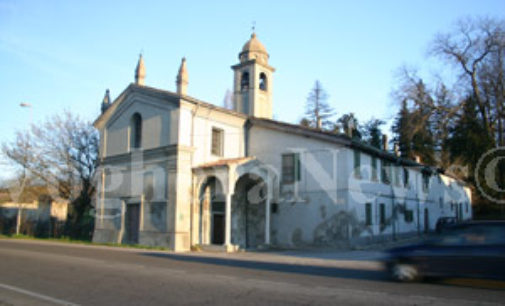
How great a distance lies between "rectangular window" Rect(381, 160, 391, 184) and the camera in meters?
27.3

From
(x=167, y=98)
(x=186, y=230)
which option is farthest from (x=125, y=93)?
(x=186, y=230)

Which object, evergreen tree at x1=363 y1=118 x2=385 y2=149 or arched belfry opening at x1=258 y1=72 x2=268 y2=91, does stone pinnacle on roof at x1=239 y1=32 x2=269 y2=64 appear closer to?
arched belfry opening at x1=258 y1=72 x2=268 y2=91

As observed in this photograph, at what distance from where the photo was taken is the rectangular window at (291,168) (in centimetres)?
2403

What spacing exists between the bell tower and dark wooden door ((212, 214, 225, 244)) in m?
8.07

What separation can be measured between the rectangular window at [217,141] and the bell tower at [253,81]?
4063mm

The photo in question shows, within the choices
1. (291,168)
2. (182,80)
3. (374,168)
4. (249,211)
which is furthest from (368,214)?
(182,80)

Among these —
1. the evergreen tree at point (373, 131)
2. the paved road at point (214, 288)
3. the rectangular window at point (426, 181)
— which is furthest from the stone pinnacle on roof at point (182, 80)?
the evergreen tree at point (373, 131)

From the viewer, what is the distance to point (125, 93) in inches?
1070

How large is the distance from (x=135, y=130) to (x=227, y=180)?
8451 mm

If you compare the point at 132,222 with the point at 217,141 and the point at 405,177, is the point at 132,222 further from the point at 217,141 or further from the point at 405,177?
the point at 405,177

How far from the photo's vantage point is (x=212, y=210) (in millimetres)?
24562

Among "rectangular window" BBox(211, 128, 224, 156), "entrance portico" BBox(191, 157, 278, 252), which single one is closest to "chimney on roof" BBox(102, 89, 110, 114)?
"rectangular window" BBox(211, 128, 224, 156)

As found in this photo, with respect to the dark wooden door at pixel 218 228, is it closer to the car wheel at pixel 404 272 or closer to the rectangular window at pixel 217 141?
the rectangular window at pixel 217 141

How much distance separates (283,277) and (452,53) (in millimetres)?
31239
